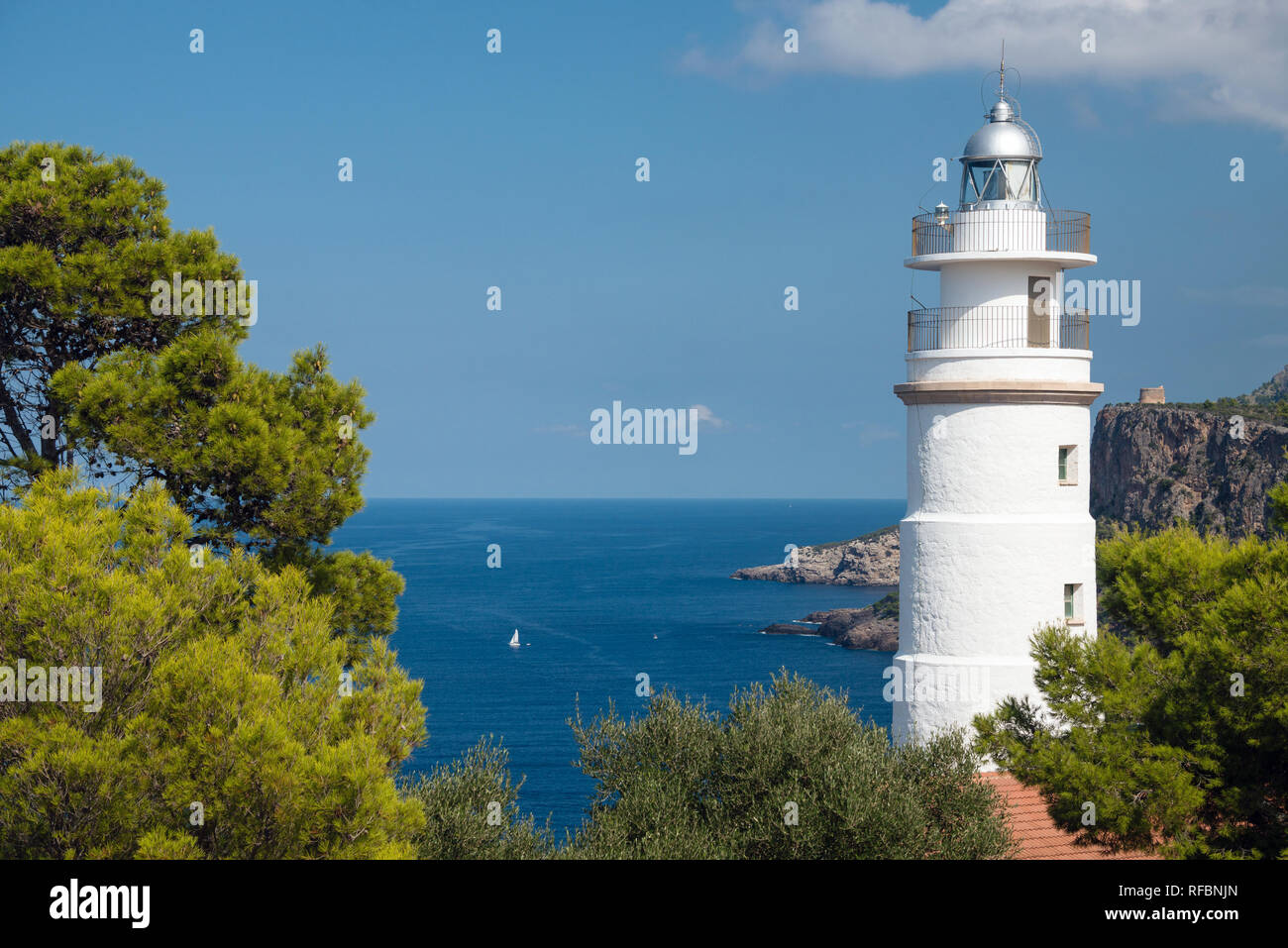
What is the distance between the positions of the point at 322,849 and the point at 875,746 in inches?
282

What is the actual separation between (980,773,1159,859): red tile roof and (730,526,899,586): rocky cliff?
5442 inches

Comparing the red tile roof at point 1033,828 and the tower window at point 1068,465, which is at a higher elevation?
the tower window at point 1068,465

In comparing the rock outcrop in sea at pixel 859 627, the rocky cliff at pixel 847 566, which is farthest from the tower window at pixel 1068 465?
the rocky cliff at pixel 847 566

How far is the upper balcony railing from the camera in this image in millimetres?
19016

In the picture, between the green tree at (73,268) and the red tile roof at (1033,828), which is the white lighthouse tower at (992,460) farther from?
the green tree at (73,268)

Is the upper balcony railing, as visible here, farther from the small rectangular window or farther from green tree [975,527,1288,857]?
green tree [975,527,1288,857]

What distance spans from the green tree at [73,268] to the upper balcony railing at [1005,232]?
33.2ft

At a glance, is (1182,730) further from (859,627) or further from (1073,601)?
(859,627)

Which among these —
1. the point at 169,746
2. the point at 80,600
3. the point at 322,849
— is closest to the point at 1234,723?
the point at 322,849

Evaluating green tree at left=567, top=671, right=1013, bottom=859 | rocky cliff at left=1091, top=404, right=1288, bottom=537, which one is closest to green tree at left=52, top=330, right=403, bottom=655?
green tree at left=567, top=671, right=1013, bottom=859

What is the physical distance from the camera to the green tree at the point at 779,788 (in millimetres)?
14844

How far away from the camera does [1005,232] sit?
62.4ft

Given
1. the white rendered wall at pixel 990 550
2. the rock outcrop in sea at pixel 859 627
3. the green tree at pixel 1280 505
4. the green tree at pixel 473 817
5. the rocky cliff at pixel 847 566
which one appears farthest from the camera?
the rocky cliff at pixel 847 566
